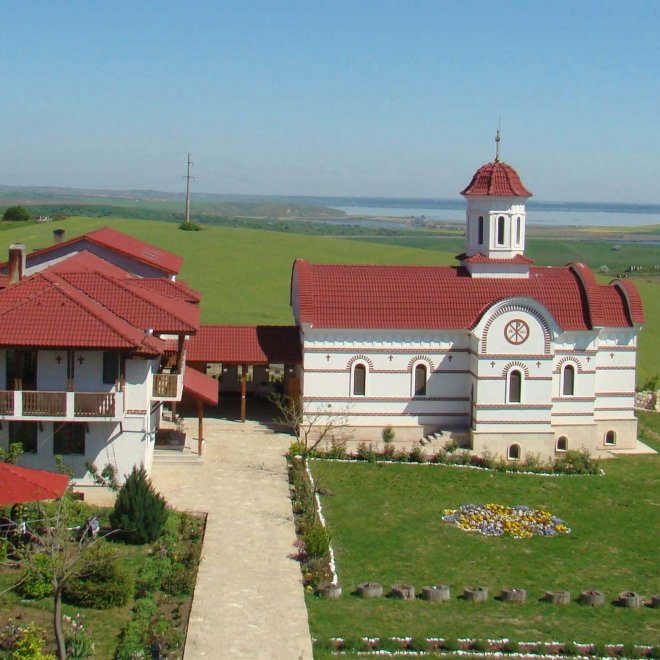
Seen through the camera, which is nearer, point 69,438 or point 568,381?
point 69,438

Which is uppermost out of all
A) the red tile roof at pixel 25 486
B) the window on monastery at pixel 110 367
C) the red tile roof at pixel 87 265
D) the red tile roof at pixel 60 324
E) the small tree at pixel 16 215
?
the small tree at pixel 16 215

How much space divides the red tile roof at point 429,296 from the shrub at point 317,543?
1230cm

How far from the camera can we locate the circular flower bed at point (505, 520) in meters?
26.9

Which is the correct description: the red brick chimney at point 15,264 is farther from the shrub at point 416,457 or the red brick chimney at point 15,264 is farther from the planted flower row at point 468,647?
the planted flower row at point 468,647

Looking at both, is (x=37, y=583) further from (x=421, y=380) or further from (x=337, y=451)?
(x=421, y=380)

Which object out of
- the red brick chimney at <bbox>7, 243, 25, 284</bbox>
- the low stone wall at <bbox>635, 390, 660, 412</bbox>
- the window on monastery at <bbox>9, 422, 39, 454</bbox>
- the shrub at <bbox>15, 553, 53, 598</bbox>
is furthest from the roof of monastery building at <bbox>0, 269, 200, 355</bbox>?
the low stone wall at <bbox>635, 390, 660, 412</bbox>

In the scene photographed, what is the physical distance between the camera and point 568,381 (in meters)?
36.8

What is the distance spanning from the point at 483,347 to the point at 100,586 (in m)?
18.0

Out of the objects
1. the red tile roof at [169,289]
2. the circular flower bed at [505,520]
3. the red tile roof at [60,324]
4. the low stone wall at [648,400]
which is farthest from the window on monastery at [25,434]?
the low stone wall at [648,400]

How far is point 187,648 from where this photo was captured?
18.8m

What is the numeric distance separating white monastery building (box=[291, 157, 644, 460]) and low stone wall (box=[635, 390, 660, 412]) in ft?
25.2

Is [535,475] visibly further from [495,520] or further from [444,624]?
[444,624]

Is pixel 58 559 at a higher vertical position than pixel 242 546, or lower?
higher

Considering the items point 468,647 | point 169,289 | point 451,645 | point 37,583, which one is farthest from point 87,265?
point 468,647
